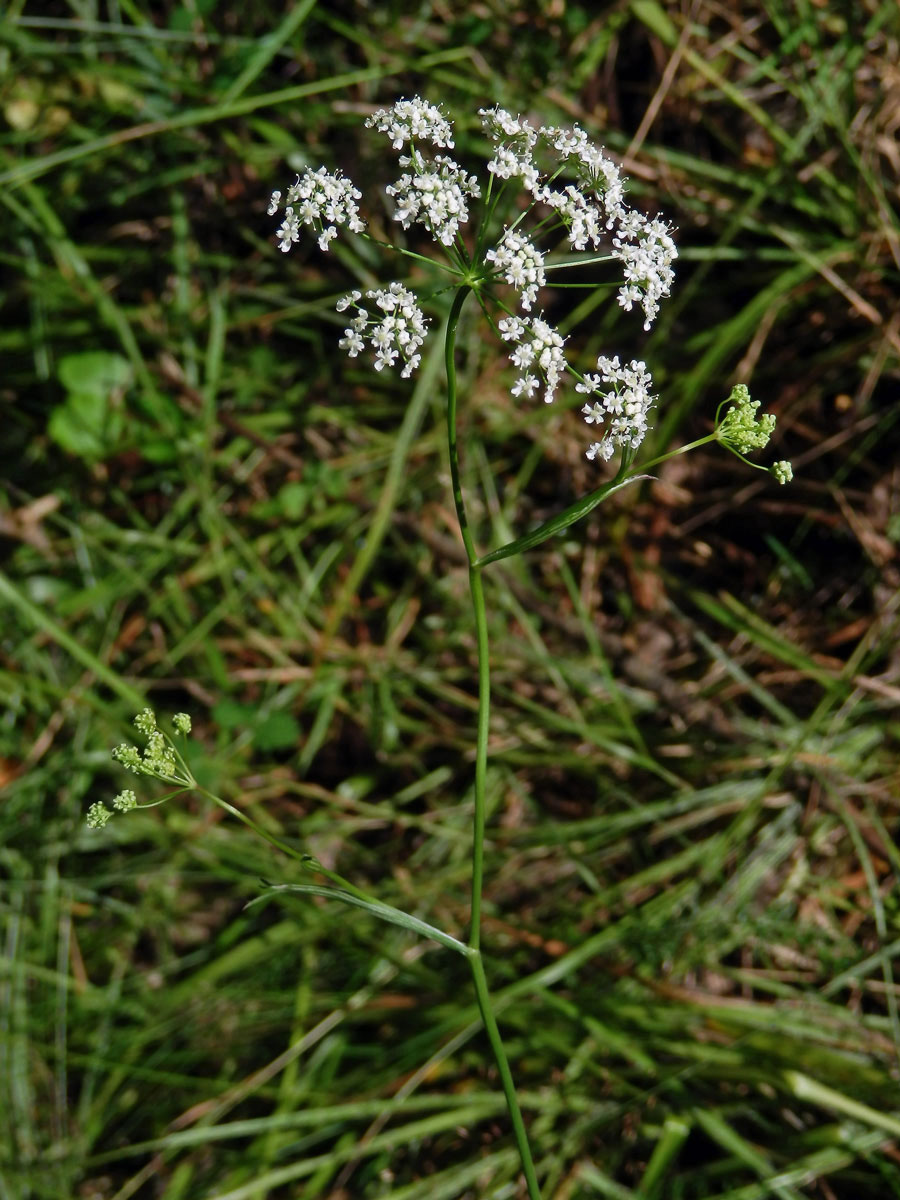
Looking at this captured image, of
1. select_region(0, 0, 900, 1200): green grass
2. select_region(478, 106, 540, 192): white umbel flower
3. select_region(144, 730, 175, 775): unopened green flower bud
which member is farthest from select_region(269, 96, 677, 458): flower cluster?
select_region(0, 0, 900, 1200): green grass

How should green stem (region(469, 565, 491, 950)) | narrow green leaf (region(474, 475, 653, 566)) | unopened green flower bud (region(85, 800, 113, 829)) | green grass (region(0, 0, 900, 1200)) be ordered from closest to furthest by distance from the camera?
narrow green leaf (region(474, 475, 653, 566))
green stem (region(469, 565, 491, 950))
unopened green flower bud (region(85, 800, 113, 829))
green grass (region(0, 0, 900, 1200))

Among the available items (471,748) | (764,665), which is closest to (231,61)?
(471,748)

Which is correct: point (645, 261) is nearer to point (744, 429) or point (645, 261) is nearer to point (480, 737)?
point (744, 429)

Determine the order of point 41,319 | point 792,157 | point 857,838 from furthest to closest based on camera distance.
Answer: point 41,319
point 792,157
point 857,838

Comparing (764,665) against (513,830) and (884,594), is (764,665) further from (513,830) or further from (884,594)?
(513,830)

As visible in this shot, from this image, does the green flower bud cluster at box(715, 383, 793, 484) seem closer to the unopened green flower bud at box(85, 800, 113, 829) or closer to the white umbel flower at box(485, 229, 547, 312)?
the white umbel flower at box(485, 229, 547, 312)
